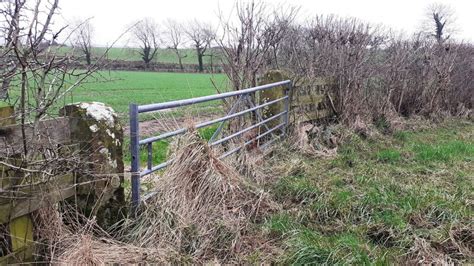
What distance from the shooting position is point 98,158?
330cm

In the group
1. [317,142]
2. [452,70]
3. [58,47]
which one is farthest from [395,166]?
[452,70]

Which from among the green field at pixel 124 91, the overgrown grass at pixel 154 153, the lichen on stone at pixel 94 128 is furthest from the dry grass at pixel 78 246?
the overgrown grass at pixel 154 153

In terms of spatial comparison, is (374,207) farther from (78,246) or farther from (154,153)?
(154,153)

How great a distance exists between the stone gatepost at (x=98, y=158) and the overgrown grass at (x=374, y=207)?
1.50 m

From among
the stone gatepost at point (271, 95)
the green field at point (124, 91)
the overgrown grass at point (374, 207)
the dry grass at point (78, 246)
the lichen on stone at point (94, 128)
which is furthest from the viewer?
the stone gatepost at point (271, 95)

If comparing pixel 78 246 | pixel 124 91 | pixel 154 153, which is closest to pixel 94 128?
pixel 78 246

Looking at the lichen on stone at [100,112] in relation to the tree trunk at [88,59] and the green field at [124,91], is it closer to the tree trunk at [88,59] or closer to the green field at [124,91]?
the green field at [124,91]

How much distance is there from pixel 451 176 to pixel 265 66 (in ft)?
13.2

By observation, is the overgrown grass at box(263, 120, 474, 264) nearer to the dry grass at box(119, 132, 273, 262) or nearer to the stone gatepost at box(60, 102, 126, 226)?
the dry grass at box(119, 132, 273, 262)

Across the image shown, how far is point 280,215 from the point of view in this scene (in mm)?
4293

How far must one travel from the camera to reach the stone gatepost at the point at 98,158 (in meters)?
3.19

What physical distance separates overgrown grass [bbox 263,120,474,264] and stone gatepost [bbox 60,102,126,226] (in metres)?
1.50

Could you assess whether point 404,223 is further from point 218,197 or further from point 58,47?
point 58,47

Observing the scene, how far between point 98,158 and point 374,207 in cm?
290
